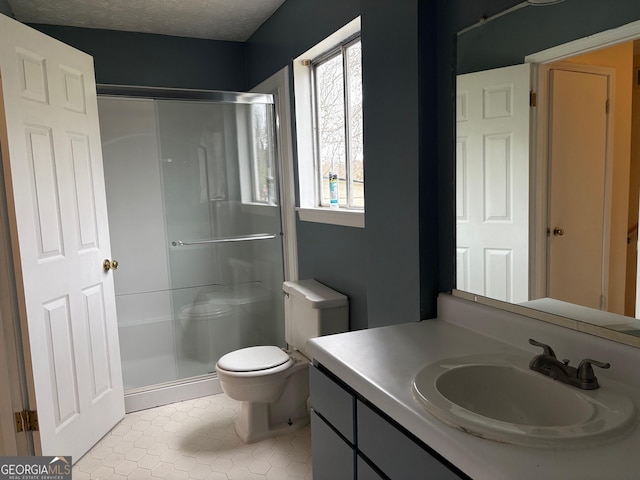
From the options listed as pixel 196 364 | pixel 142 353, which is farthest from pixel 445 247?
pixel 142 353

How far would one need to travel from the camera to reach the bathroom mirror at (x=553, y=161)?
1.10 m

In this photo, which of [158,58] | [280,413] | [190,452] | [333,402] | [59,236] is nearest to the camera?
[333,402]

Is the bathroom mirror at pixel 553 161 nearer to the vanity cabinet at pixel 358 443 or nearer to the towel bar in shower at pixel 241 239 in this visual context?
the vanity cabinet at pixel 358 443

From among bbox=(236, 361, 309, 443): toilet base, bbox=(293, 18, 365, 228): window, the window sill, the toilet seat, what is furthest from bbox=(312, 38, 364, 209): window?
bbox=(236, 361, 309, 443): toilet base

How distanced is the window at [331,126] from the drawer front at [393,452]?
117cm

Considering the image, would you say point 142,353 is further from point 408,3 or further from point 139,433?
point 408,3

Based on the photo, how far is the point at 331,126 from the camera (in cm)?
275

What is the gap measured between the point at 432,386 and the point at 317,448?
0.58 metres

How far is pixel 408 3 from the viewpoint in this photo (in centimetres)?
152

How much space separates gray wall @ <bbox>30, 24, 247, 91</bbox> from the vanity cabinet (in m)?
2.92

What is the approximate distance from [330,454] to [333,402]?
170 mm

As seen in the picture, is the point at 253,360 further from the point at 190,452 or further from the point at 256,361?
the point at 190,452

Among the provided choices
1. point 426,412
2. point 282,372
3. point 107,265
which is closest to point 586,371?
point 426,412

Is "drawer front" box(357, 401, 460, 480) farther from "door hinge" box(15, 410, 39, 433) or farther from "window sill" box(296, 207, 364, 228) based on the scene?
"door hinge" box(15, 410, 39, 433)
